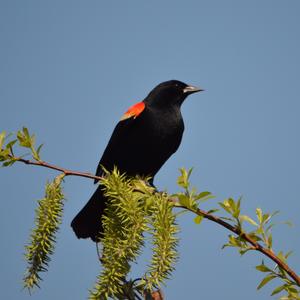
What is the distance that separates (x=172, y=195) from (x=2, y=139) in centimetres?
62

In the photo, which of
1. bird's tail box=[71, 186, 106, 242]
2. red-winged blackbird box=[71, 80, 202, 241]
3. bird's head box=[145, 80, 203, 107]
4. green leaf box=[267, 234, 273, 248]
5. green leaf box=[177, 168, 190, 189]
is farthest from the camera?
bird's head box=[145, 80, 203, 107]

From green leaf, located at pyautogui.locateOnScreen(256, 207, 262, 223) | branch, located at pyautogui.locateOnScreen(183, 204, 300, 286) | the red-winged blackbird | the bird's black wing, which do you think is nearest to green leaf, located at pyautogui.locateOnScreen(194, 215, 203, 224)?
branch, located at pyautogui.locateOnScreen(183, 204, 300, 286)

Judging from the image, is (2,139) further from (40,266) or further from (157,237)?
(157,237)

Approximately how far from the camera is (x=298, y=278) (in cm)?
109

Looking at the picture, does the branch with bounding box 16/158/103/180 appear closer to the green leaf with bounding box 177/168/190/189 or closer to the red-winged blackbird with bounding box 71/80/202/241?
the green leaf with bounding box 177/168/190/189

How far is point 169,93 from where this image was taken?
14.4 feet

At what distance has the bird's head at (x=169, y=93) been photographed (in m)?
4.21

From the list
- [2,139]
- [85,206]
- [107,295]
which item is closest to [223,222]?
[107,295]

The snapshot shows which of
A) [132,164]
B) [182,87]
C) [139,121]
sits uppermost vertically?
[182,87]

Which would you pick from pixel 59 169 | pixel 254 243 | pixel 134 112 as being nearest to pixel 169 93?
pixel 134 112

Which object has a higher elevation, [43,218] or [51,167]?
[51,167]

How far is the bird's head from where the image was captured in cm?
421

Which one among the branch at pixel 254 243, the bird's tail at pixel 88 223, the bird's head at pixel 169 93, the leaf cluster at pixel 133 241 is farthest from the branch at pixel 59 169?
the bird's head at pixel 169 93

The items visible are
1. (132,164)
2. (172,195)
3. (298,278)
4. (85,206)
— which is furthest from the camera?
(132,164)
